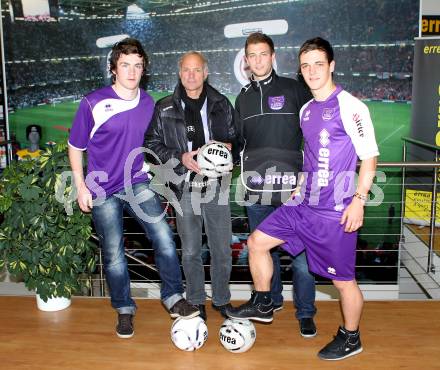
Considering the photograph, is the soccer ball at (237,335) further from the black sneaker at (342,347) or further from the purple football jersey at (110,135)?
the purple football jersey at (110,135)

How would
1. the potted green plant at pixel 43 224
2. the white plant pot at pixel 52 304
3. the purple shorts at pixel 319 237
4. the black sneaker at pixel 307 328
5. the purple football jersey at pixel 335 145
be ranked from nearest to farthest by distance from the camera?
the purple football jersey at pixel 335 145 → the purple shorts at pixel 319 237 → the black sneaker at pixel 307 328 → the potted green plant at pixel 43 224 → the white plant pot at pixel 52 304

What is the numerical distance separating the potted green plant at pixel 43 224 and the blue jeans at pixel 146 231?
401mm

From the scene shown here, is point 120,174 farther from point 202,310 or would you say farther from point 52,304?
point 52,304

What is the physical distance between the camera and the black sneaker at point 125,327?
2598 mm

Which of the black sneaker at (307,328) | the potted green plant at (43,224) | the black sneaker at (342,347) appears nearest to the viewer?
the black sneaker at (342,347)

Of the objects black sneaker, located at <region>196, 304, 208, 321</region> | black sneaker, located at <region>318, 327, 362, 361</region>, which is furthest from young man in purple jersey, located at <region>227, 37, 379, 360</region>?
black sneaker, located at <region>196, 304, 208, 321</region>

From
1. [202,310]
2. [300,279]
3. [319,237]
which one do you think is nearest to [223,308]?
[202,310]

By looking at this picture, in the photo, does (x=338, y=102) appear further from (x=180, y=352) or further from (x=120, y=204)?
(x=180, y=352)

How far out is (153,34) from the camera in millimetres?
5523

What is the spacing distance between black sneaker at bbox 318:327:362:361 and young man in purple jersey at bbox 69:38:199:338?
0.69 m

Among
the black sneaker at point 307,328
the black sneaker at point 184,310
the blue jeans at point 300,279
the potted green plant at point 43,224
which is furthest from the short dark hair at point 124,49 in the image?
the black sneaker at point 307,328

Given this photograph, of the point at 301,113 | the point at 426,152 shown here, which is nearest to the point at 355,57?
the point at 426,152

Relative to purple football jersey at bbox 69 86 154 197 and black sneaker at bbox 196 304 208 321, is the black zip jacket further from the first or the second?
black sneaker at bbox 196 304 208 321

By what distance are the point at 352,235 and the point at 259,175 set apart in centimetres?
59
